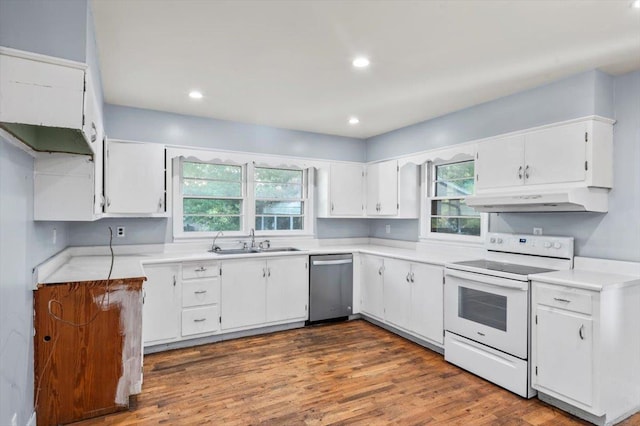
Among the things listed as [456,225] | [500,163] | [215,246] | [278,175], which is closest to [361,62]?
[500,163]

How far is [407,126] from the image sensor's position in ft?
15.4

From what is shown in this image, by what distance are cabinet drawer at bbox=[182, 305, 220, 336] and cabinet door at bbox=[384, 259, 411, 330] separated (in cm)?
192

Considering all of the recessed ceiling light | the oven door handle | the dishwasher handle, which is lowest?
the dishwasher handle

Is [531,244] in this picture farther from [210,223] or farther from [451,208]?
[210,223]

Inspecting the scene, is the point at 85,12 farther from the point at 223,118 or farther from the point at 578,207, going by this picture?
the point at 578,207

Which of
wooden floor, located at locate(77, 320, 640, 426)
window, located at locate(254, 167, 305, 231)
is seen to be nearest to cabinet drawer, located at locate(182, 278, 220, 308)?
wooden floor, located at locate(77, 320, 640, 426)

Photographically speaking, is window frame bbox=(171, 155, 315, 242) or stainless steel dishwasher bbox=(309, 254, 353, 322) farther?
stainless steel dishwasher bbox=(309, 254, 353, 322)

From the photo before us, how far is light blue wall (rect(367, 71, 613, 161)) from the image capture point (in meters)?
2.86

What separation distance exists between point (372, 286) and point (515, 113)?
2444 mm

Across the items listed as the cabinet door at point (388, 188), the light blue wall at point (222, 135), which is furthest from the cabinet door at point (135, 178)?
the cabinet door at point (388, 188)

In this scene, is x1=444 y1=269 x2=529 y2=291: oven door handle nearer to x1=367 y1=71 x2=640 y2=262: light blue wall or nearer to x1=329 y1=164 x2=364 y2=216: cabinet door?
x1=367 y1=71 x2=640 y2=262: light blue wall

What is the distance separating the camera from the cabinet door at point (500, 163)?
10.5 feet

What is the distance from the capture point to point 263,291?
13.6 ft

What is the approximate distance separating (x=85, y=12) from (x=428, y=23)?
6.23ft
